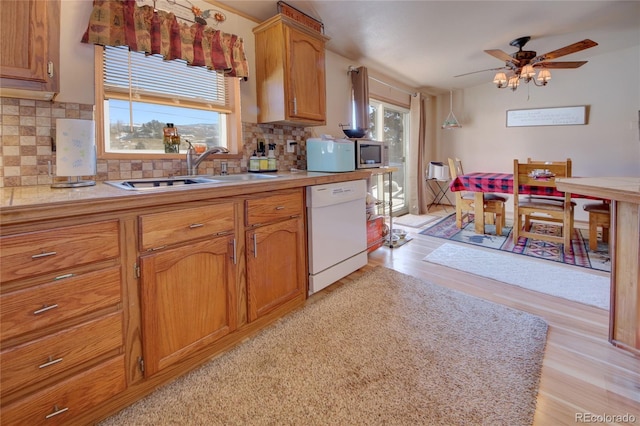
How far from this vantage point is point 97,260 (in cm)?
115

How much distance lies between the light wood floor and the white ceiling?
2.31m

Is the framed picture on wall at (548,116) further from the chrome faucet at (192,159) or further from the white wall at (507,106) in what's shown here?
the chrome faucet at (192,159)

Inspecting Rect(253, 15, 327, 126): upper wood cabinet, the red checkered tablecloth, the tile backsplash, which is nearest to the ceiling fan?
the red checkered tablecloth

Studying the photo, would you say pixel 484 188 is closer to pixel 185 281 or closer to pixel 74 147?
pixel 185 281

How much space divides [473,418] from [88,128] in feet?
6.98

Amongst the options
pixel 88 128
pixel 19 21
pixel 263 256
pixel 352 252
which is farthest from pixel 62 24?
pixel 352 252

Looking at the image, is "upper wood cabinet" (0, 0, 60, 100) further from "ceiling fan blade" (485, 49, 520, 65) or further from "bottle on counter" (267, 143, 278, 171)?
"ceiling fan blade" (485, 49, 520, 65)

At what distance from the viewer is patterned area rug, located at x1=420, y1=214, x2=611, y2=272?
2.95 m

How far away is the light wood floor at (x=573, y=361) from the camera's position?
4.09 feet

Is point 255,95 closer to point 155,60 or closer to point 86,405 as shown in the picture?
point 155,60

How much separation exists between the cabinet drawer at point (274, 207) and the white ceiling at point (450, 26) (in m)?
1.53

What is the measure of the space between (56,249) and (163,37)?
1447 mm

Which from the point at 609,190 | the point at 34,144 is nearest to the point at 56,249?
the point at 34,144

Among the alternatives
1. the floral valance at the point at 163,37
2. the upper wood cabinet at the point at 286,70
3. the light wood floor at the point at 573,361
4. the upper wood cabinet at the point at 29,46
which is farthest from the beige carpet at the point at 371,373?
the floral valance at the point at 163,37
